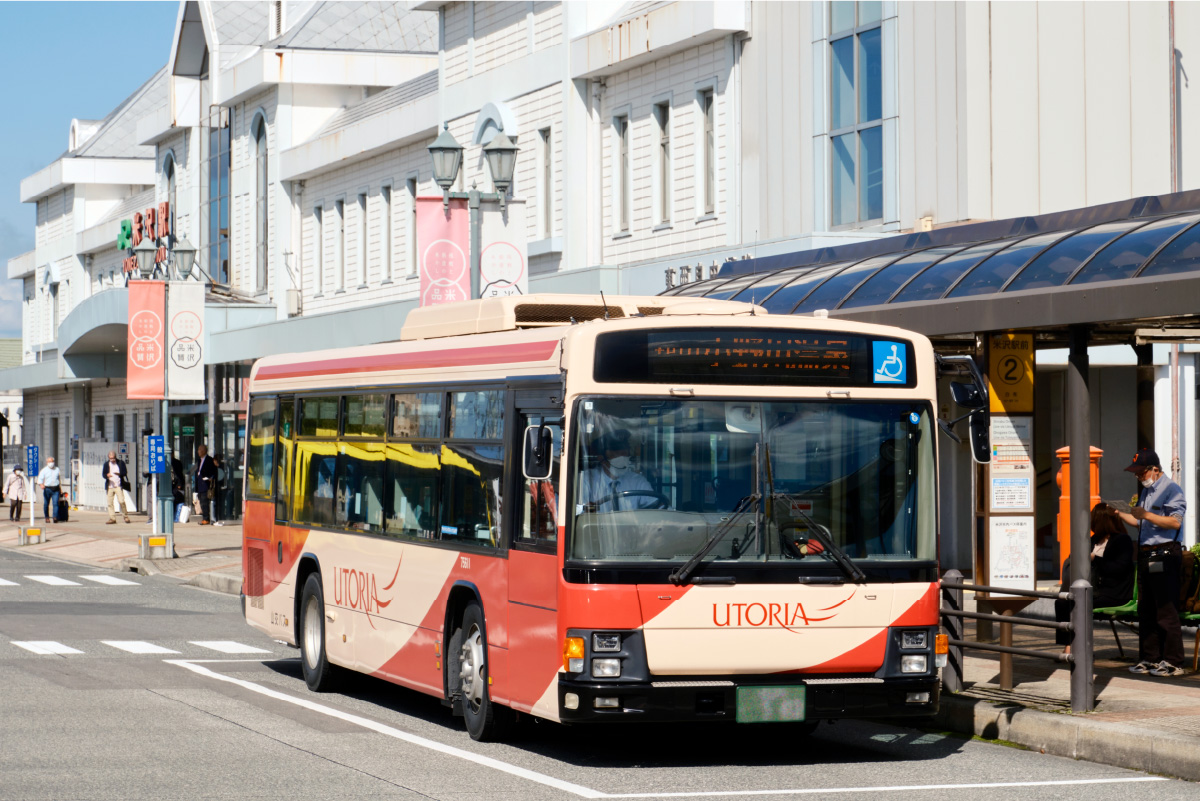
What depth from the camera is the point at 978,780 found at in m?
10.1

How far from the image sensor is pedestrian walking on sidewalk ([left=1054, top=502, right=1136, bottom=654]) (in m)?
14.4

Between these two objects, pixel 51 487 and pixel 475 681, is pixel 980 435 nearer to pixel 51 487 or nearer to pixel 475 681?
pixel 475 681

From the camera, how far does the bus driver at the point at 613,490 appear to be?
32.9ft

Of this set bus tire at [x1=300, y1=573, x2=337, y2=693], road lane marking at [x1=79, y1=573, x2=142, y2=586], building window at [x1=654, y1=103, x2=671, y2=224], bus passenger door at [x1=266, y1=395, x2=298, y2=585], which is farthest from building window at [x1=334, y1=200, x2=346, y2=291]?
bus tire at [x1=300, y1=573, x2=337, y2=693]

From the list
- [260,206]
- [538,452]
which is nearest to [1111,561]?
[538,452]

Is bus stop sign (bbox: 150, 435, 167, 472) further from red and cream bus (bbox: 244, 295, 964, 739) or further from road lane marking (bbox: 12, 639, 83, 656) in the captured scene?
red and cream bus (bbox: 244, 295, 964, 739)

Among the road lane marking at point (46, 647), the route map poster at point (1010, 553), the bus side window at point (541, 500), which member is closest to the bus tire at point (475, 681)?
the bus side window at point (541, 500)

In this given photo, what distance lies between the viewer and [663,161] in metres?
29.0

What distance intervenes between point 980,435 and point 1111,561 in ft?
13.8

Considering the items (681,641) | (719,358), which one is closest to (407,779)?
(681,641)

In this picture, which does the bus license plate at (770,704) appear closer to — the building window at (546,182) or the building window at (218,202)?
the building window at (546,182)

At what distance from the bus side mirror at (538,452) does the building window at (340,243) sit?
104ft

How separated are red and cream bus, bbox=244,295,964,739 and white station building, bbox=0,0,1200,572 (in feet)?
10.0

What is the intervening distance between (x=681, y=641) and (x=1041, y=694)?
3.85 m
